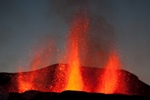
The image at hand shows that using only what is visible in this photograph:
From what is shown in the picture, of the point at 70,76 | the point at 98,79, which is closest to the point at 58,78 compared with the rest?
the point at 70,76

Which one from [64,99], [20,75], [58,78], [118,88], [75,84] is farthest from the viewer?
[20,75]

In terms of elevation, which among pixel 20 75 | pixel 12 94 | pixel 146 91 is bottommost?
pixel 20 75

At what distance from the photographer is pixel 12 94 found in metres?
34.3

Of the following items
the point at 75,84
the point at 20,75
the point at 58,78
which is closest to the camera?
the point at 75,84

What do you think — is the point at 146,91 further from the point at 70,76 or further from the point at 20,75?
the point at 20,75

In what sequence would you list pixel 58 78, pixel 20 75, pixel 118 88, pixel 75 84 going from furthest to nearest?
1. pixel 20 75
2. pixel 58 78
3. pixel 118 88
4. pixel 75 84

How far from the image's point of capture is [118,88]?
191ft

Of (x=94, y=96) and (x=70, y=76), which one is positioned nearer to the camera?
(x=94, y=96)

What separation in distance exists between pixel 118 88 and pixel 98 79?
713cm

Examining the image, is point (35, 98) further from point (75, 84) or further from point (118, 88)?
point (118, 88)

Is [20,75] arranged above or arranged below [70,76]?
below

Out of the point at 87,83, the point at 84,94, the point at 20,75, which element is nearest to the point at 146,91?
the point at 87,83

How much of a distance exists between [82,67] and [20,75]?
43.5ft

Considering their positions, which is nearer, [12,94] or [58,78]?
[12,94]
